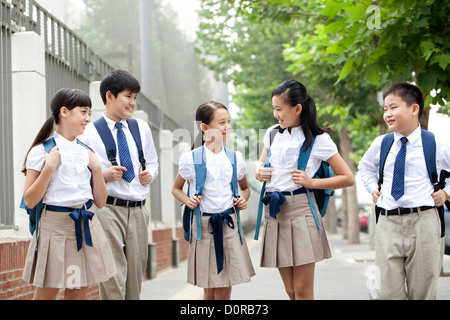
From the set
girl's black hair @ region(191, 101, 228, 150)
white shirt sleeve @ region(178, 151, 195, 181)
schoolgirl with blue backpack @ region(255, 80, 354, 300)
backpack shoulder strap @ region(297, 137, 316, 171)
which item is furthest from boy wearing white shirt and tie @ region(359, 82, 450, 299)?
white shirt sleeve @ region(178, 151, 195, 181)

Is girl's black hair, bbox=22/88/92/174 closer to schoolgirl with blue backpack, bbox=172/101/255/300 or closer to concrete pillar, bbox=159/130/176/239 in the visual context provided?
Result: schoolgirl with blue backpack, bbox=172/101/255/300

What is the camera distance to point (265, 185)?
16.1 feet

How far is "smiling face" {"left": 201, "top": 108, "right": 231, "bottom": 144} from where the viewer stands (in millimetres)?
4980

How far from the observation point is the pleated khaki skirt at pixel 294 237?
4.71 metres

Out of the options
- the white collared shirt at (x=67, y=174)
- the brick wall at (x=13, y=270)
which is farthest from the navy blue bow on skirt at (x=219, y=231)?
the brick wall at (x=13, y=270)

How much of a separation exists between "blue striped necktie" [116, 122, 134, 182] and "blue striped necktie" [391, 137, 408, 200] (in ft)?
5.97

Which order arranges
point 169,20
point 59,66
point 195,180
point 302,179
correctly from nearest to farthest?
point 302,179, point 195,180, point 59,66, point 169,20

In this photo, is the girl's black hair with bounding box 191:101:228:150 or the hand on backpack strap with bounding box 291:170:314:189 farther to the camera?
the girl's black hair with bounding box 191:101:228:150

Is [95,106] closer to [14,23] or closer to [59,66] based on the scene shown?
[59,66]

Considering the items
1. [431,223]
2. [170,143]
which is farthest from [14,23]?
[170,143]

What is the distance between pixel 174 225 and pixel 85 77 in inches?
261

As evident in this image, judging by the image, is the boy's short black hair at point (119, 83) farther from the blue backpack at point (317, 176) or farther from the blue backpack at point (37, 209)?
the blue backpack at point (317, 176)

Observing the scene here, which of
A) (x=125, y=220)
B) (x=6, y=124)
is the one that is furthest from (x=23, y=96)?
(x=125, y=220)

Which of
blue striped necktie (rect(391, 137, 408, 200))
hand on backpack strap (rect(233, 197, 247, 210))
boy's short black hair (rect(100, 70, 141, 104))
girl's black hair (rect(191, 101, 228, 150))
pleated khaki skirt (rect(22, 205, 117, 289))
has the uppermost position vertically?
boy's short black hair (rect(100, 70, 141, 104))
